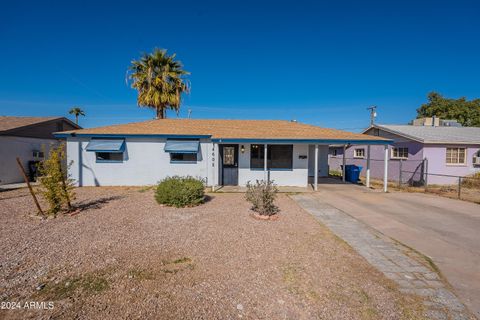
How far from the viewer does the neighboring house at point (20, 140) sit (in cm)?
1267

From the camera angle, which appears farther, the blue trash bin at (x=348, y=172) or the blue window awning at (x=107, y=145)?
the blue trash bin at (x=348, y=172)

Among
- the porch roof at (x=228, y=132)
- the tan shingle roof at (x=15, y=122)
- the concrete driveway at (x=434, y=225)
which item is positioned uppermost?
the tan shingle roof at (x=15, y=122)

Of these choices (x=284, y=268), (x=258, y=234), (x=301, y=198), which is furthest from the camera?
(x=301, y=198)

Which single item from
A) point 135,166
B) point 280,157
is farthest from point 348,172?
point 135,166

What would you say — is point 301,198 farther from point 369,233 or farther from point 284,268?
point 284,268

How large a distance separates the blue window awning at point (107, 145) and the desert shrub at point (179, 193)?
17.4 feet

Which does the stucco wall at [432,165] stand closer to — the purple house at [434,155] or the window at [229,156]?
the purple house at [434,155]

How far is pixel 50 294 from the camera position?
301cm

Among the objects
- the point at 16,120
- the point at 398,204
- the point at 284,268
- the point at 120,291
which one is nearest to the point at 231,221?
the point at 284,268

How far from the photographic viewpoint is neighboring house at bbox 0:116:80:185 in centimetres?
1267

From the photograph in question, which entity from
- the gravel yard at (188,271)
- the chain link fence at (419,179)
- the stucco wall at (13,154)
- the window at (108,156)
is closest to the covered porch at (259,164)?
the chain link fence at (419,179)

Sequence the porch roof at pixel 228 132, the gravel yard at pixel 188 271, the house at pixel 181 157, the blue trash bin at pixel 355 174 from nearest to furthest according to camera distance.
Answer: the gravel yard at pixel 188 271 < the porch roof at pixel 228 132 < the house at pixel 181 157 < the blue trash bin at pixel 355 174

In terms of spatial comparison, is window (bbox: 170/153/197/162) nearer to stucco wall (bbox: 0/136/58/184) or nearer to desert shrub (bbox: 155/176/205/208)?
desert shrub (bbox: 155/176/205/208)

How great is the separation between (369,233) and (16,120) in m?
22.3
